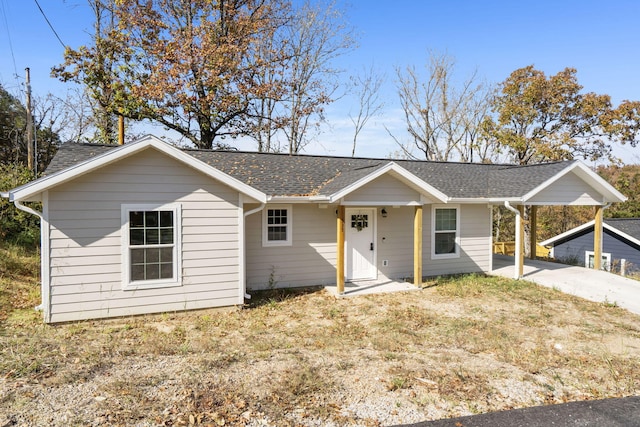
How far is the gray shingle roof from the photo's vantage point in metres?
9.84

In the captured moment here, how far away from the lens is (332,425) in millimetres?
3900

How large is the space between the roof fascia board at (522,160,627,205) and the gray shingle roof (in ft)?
0.54

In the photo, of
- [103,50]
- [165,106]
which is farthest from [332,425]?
[103,50]

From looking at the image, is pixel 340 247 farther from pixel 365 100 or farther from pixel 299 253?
pixel 365 100

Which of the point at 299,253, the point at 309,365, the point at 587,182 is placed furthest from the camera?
the point at 587,182

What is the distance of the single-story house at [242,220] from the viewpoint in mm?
7062

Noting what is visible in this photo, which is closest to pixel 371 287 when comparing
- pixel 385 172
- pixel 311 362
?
pixel 385 172

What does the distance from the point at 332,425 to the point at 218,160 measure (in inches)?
344

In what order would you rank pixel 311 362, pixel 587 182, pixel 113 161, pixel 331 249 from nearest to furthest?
pixel 311 362 < pixel 113 161 < pixel 331 249 < pixel 587 182

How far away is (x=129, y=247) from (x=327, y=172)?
618cm

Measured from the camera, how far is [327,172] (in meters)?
11.8

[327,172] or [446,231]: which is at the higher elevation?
[327,172]

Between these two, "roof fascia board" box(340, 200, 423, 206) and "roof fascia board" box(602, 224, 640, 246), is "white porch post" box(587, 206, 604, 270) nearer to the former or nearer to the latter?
"roof fascia board" box(602, 224, 640, 246)

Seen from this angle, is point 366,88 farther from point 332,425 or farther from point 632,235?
point 332,425
